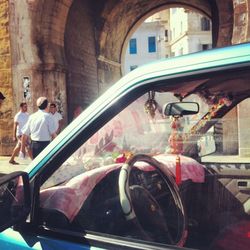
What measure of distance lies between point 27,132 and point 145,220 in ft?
22.9

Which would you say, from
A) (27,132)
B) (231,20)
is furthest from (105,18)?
(27,132)

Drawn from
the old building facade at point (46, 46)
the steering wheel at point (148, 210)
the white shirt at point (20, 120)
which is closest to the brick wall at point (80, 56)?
the old building facade at point (46, 46)

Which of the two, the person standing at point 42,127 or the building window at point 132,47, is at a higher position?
the building window at point 132,47

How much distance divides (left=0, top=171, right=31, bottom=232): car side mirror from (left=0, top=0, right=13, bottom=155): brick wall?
10.5 m

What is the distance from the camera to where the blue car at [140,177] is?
1.54 meters

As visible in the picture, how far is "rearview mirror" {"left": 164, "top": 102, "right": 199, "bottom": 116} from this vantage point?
2.05 meters

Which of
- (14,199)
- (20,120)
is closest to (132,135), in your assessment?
(14,199)

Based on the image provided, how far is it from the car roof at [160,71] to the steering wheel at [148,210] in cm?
32

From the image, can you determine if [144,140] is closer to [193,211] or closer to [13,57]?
[193,211]

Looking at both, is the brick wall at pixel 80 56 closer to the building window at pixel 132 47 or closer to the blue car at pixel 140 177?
the blue car at pixel 140 177

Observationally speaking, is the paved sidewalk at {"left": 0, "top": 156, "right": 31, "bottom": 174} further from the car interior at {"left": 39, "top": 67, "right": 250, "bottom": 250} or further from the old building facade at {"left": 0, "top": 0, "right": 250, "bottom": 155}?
the car interior at {"left": 39, "top": 67, "right": 250, "bottom": 250}

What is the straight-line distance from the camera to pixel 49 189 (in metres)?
1.77

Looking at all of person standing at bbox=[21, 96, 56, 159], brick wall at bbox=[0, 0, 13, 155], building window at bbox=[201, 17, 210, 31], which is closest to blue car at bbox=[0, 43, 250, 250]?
person standing at bbox=[21, 96, 56, 159]

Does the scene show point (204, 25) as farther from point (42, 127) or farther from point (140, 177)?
point (140, 177)
